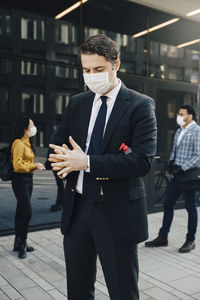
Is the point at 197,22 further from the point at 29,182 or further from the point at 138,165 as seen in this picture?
the point at 138,165

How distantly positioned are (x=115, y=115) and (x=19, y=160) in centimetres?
262

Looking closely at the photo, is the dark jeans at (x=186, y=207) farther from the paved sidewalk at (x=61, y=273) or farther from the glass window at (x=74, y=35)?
the glass window at (x=74, y=35)

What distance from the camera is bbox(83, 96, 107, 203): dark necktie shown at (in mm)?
1942

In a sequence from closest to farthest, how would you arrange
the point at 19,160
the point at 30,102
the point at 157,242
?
the point at 19,160
the point at 157,242
the point at 30,102

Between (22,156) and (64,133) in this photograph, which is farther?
(22,156)

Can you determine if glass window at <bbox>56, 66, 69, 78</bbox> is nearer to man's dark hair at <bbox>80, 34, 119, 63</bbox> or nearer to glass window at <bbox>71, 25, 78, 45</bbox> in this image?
glass window at <bbox>71, 25, 78, 45</bbox>

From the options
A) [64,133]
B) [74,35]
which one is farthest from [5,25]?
[64,133]

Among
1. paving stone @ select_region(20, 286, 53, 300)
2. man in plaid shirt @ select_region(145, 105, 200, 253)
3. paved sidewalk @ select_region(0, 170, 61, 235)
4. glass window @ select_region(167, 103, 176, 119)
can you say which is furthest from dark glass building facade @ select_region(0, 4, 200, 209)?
paving stone @ select_region(20, 286, 53, 300)

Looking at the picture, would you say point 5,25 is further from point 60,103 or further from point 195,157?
point 195,157

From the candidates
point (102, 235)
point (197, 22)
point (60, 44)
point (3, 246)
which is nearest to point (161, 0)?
point (197, 22)

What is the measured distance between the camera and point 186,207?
4715 millimetres

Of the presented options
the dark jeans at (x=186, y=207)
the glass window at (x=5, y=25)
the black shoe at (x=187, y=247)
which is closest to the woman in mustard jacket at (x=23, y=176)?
the glass window at (x=5, y=25)

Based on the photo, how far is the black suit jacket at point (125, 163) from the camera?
6.05 feet

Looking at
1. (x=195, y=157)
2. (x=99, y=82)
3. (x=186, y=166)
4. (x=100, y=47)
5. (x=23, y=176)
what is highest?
(x=100, y=47)
